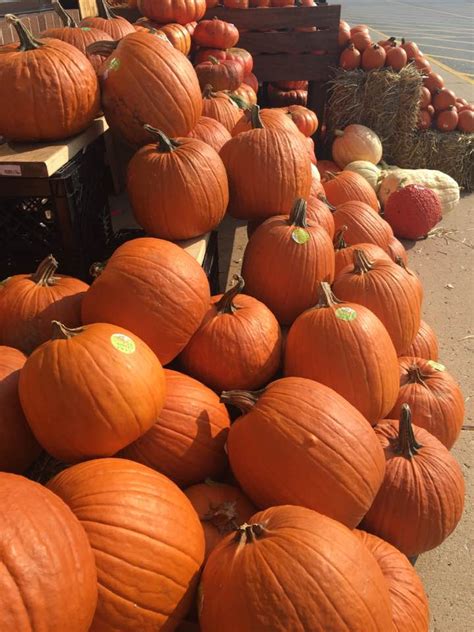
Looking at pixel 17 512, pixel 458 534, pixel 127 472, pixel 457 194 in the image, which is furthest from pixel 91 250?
pixel 457 194

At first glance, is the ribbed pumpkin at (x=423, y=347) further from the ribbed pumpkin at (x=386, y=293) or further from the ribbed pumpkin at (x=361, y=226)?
the ribbed pumpkin at (x=361, y=226)

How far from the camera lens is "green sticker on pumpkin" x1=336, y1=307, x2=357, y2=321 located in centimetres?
187

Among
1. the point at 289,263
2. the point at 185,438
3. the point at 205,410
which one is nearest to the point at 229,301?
the point at 289,263

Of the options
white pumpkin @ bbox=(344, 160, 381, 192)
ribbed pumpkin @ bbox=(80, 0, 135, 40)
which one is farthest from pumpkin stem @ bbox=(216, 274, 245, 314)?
white pumpkin @ bbox=(344, 160, 381, 192)

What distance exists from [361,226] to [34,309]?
1.96 m

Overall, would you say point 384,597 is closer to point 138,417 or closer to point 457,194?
point 138,417

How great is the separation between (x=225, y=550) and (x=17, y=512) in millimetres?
480

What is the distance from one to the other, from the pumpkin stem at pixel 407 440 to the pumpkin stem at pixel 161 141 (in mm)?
1407

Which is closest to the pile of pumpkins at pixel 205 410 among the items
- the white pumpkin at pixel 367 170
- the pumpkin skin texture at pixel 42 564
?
the pumpkin skin texture at pixel 42 564

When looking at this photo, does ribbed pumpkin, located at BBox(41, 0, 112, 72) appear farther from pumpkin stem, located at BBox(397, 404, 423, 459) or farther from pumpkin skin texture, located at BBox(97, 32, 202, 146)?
pumpkin stem, located at BBox(397, 404, 423, 459)

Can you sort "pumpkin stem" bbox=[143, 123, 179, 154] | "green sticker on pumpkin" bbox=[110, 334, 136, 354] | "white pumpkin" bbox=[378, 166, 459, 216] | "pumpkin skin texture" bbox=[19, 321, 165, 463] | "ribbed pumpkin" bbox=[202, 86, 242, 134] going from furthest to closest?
"white pumpkin" bbox=[378, 166, 459, 216], "ribbed pumpkin" bbox=[202, 86, 242, 134], "pumpkin stem" bbox=[143, 123, 179, 154], "green sticker on pumpkin" bbox=[110, 334, 136, 354], "pumpkin skin texture" bbox=[19, 321, 165, 463]

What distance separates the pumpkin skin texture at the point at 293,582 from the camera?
3.52ft

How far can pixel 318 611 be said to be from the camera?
1.08m

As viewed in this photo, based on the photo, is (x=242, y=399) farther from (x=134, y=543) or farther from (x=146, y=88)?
(x=146, y=88)
